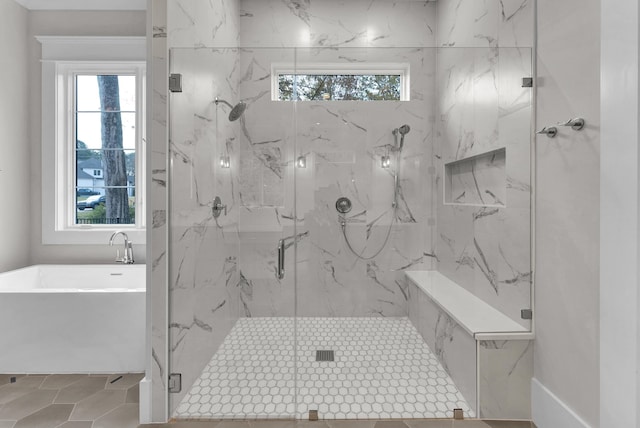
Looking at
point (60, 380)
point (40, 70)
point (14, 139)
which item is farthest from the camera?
point (40, 70)

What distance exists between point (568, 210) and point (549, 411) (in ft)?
3.01

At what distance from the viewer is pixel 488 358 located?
164 cm

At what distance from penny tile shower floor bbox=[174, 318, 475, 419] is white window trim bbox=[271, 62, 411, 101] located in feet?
4.26

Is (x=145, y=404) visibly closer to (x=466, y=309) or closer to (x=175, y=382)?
(x=175, y=382)

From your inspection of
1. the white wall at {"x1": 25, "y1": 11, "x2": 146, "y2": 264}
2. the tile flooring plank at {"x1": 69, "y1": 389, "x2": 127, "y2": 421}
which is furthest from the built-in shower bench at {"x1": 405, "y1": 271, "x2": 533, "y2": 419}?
the white wall at {"x1": 25, "y1": 11, "x2": 146, "y2": 264}

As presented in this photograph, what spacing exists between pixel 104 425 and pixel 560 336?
2163mm

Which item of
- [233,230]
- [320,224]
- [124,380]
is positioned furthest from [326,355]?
[124,380]

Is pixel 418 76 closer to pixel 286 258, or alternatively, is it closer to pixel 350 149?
pixel 350 149

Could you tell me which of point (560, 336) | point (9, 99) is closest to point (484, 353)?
point (560, 336)

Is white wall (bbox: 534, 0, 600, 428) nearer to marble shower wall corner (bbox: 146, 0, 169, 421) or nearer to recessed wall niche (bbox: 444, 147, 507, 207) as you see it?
recessed wall niche (bbox: 444, 147, 507, 207)

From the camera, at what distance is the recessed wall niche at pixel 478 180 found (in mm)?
1929

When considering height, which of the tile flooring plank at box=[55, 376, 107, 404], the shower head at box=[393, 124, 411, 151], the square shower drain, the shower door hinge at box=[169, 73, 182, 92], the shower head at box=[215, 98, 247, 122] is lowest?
the tile flooring plank at box=[55, 376, 107, 404]

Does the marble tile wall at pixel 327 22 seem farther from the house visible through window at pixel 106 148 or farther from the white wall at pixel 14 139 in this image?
the white wall at pixel 14 139

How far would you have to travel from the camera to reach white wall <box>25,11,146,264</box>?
9.16 ft
